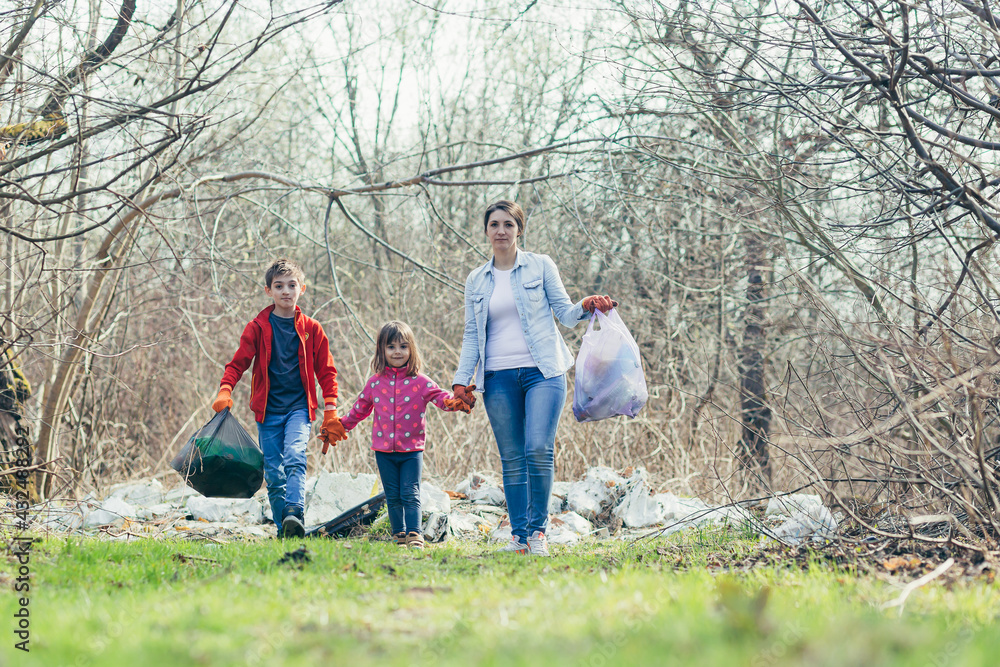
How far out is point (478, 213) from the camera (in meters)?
14.1

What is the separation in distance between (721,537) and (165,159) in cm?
631

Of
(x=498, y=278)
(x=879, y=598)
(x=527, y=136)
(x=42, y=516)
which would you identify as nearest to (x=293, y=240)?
(x=527, y=136)

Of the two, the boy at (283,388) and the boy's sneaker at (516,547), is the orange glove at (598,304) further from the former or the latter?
the boy at (283,388)

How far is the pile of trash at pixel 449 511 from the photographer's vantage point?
20.5ft

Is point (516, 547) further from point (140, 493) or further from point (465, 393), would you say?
point (140, 493)

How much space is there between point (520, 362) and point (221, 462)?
1.93 metres

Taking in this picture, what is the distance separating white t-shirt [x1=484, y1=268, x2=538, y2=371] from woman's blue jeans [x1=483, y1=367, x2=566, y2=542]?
6 cm

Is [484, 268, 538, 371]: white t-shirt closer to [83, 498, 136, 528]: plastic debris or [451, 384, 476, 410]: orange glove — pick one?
[451, 384, 476, 410]: orange glove

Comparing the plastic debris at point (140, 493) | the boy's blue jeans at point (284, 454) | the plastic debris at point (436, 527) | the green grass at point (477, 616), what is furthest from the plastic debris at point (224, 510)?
the green grass at point (477, 616)

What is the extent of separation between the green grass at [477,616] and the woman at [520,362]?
87 centimetres

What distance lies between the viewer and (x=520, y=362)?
16.4ft

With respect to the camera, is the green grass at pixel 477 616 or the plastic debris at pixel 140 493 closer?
the green grass at pixel 477 616

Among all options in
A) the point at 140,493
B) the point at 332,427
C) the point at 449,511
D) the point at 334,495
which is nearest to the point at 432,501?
the point at 449,511

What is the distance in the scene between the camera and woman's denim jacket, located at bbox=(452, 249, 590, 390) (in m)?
4.97
